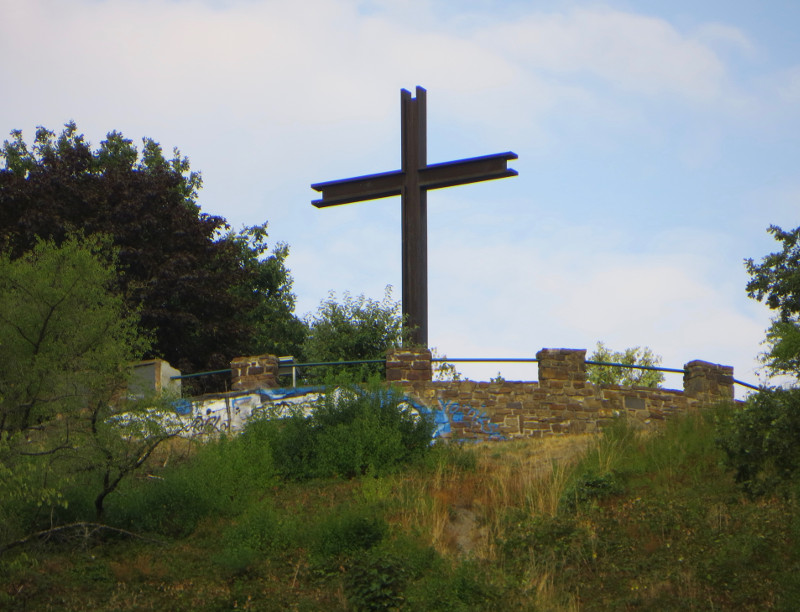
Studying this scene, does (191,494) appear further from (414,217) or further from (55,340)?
(414,217)

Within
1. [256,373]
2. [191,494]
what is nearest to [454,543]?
[191,494]

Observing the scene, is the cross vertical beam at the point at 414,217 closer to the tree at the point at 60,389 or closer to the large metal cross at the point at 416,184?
the large metal cross at the point at 416,184

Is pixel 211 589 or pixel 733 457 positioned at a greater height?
pixel 733 457

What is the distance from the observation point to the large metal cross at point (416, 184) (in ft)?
70.5

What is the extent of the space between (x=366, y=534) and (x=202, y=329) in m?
13.5

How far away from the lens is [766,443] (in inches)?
577

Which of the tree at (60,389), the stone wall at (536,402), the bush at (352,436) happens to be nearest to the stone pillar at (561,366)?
the stone wall at (536,402)

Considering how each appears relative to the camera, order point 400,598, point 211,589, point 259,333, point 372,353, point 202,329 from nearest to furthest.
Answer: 1. point 400,598
2. point 211,589
3. point 372,353
4. point 202,329
5. point 259,333

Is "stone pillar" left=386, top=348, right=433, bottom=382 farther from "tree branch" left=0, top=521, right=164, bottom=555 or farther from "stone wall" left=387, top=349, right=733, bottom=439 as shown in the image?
"tree branch" left=0, top=521, right=164, bottom=555

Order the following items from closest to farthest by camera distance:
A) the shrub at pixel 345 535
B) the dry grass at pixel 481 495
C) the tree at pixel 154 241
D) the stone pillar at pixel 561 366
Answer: the shrub at pixel 345 535, the dry grass at pixel 481 495, the stone pillar at pixel 561 366, the tree at pixel 154 241

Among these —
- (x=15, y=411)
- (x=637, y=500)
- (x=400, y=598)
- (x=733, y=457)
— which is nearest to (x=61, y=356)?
(x=15, y=411)

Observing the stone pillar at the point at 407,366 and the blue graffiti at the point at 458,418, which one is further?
the stone pillar at the point at 407,366

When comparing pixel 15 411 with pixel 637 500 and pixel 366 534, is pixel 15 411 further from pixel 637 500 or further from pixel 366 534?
pixel 637 500

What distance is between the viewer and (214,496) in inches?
627
